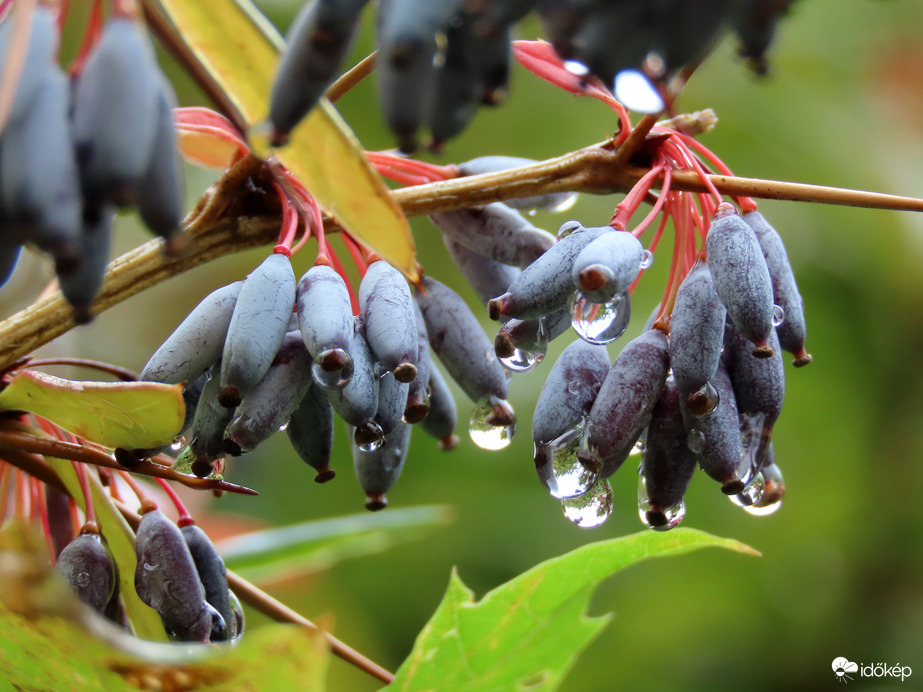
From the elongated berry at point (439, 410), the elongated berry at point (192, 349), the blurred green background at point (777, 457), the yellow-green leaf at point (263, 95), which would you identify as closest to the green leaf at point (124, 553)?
the elongated berry at point (192, 349)

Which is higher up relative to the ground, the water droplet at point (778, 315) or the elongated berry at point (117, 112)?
the elongated berry at point (117, 112)

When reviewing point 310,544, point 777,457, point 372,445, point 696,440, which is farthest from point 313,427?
point 777,457

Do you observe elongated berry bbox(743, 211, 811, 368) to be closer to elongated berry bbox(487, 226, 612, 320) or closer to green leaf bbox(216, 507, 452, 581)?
elongated berry bbox(487, 226, 612, 320)

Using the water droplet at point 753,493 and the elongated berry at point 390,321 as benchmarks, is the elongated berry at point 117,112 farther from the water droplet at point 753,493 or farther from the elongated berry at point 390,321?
the water droplet at point 753,493

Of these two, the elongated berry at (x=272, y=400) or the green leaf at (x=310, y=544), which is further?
the green leaf at (x=310, y=544)

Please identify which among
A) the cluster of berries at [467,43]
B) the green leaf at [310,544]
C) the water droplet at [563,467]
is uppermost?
the cluster of berries at [467,43]

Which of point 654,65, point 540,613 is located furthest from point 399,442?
point 654,65

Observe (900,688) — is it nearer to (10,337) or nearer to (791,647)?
(791,647)
